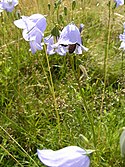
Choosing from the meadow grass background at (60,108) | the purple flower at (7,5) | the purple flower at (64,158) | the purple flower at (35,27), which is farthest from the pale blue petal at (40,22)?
the purple flower at (7,5)

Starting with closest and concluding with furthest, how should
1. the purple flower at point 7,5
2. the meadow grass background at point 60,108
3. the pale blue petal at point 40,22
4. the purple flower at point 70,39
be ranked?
the purple flower at point 70,39
the pale blue petal at point 40,22
the meadow grass background at point 60,108
the purple flower at point 7,5

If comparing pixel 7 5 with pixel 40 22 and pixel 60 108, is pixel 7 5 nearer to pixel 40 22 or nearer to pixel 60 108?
pixel 60 108

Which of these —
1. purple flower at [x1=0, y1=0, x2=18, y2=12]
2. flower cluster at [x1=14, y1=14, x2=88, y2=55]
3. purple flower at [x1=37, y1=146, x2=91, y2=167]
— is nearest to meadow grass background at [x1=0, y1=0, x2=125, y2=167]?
flower cluster at [x1=14, y1=14, x2=88, y2=55]

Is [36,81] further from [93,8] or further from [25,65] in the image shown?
[93,8]

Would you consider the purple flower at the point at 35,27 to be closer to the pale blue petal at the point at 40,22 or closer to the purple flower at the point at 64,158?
the pale blue petal at the point at 40,22

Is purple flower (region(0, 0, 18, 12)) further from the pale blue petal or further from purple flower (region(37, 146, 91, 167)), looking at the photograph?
purple flower (region(37, 146, 91, 167))

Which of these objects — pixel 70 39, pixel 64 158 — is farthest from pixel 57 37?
pixel 64 158

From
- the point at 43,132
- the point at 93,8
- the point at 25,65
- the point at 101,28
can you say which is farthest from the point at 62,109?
the point at 93,8

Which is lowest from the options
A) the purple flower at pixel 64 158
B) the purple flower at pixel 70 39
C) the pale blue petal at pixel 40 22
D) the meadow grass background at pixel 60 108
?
the meadow grass background at pixel 60 108

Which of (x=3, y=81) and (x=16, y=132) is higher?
(x=3, y=81)
